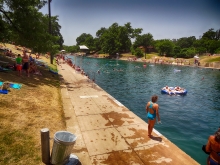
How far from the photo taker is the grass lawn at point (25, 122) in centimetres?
504

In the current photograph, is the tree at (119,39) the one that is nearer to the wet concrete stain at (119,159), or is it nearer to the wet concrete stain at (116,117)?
the wet concrete stain at (116,117)

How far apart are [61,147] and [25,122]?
11.6 feet

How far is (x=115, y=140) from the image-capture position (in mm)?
6535

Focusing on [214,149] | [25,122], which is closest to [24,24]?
[25,122]

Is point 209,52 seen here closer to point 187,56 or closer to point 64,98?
point 187,56

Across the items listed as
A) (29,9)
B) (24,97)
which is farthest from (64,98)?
(29,9)

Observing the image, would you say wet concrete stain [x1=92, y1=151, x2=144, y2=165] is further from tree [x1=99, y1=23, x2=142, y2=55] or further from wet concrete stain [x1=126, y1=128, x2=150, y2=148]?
tree [x1=99, y1=23, x2=142, y2=55]

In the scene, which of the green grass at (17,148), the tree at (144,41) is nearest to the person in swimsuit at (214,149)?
the green grass at (17,148)

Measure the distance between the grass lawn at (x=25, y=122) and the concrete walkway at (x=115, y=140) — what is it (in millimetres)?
855

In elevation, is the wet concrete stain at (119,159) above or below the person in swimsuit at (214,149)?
below

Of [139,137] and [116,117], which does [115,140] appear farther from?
[116,117]

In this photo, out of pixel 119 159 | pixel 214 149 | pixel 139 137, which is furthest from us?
pixel 139 137

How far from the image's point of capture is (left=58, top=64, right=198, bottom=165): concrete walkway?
5.48 m

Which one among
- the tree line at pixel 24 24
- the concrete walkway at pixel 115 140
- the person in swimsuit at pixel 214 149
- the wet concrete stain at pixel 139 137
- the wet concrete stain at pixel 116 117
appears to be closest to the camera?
the person in swimsuit at pixel 214 149
